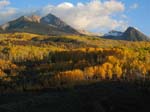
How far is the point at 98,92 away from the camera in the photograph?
332 feet

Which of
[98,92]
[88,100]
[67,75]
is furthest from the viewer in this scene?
[67,75]

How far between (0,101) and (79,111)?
34533 mm

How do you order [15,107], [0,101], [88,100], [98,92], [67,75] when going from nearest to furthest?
[15,107]
[88,100]
[98,92]
[0,101]
[67,75]

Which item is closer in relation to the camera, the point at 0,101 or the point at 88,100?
the point at 88,100

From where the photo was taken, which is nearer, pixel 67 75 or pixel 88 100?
pixel 88 100

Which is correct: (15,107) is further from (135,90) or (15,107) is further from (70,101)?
(135,90)

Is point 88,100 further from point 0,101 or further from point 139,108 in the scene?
point 0,101

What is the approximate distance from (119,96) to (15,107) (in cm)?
2455

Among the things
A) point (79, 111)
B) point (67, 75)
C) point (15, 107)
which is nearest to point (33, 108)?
point (15, 107)

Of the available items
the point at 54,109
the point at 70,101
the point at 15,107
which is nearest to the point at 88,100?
the point at 70,101

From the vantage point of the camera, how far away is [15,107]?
272 ft

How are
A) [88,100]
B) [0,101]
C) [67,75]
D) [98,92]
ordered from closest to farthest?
[88,100] → [98,92] → [0,101] → [67,75]

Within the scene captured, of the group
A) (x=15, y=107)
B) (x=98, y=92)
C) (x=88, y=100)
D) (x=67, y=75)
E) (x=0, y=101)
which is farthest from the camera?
(x=67, y=75)

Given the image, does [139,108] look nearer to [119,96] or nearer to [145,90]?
[119,96]
